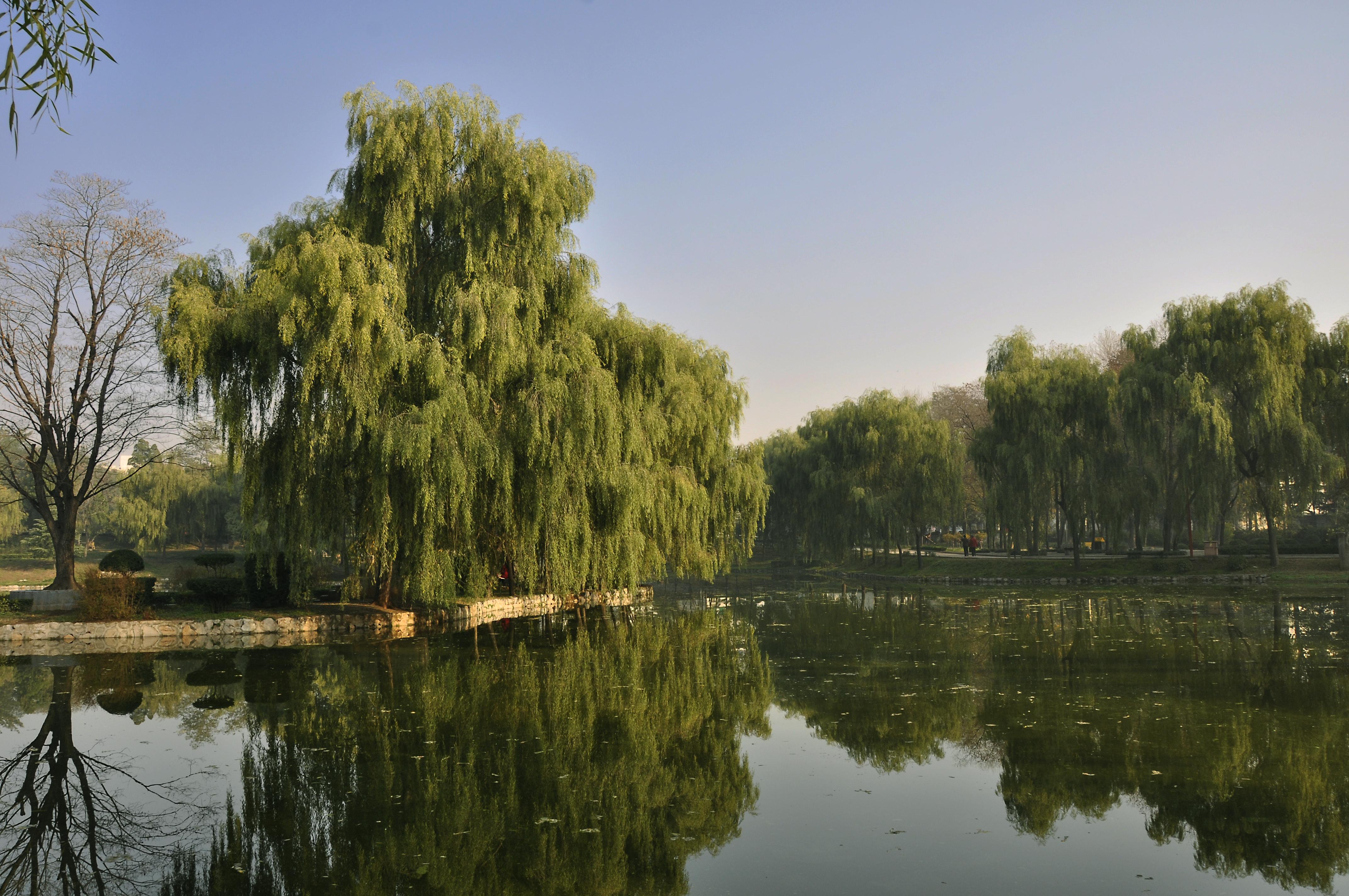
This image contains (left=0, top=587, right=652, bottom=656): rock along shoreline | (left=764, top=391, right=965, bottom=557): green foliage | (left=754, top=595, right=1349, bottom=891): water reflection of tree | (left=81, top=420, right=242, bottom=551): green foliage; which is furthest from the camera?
(left=81, top=420, right=242, bottom=551): green foliage

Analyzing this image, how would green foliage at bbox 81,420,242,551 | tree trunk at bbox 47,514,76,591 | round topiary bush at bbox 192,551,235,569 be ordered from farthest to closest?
green foliage at bbox 81,420,242,551 < round topiary bush at bbox 192,551,235,569 < tree trunk at bbox 47,514,76,591

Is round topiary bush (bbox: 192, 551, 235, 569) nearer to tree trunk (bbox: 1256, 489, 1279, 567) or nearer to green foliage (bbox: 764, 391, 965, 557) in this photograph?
green foliage (bbox: 764, 391, 965, 557)

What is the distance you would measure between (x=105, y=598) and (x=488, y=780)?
13.4 meters

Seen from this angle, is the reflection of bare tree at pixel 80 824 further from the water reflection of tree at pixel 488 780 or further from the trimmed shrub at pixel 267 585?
the trimmed shrub at pixel 267 585

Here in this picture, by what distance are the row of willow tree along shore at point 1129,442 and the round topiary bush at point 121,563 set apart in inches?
976

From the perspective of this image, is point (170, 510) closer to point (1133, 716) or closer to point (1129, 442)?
point (1129, 442)

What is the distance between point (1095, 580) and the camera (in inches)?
1180

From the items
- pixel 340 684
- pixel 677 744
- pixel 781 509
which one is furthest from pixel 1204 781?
pixel 781 509

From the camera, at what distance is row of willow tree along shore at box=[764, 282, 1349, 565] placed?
89.7ft

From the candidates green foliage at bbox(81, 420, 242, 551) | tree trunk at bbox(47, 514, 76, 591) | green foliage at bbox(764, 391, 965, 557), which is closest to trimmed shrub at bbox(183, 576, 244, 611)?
tree trunk at bbox(47, 514, 76, 591)

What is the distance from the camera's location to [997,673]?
11.6 m

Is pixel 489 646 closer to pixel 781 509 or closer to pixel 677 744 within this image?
pixel 677 744

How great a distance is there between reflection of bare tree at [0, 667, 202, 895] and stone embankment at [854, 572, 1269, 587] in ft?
93.0

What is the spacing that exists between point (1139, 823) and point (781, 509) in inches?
1444
